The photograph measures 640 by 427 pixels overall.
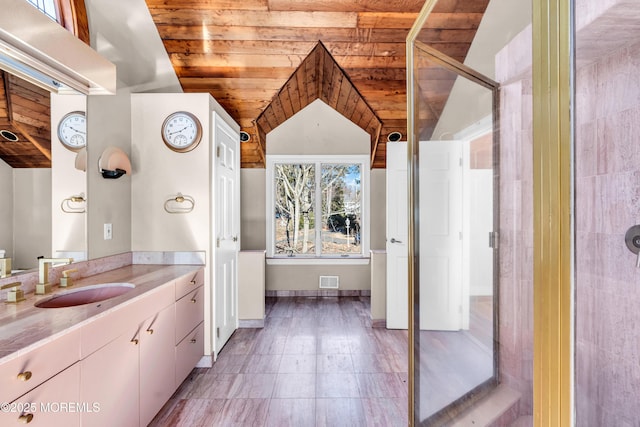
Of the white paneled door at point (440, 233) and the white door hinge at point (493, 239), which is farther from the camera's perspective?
the white paneled door at point (440, 233)

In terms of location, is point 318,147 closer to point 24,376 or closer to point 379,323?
point 379,323

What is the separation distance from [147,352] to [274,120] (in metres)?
3.02

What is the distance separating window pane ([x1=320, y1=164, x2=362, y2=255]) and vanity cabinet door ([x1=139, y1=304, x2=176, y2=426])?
115 inches

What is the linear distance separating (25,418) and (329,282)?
12.3 feet

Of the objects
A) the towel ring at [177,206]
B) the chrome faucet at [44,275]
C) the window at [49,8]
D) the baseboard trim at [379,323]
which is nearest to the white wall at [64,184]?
the chrome faucet at [44,275]

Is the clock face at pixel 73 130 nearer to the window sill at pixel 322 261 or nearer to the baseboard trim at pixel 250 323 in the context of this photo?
the baseboard trim at pixel 250 323

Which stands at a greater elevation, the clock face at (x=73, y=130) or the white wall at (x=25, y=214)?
the clock face at (x=73, y=130)

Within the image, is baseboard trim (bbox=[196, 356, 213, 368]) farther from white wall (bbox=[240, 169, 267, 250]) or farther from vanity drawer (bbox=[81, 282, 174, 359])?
white wall (bbox=[240, 169, 267, 250])

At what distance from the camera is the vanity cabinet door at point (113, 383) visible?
1.29 metres

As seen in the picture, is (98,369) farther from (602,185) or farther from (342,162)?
(342,162)

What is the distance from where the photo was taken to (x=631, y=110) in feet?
3.50

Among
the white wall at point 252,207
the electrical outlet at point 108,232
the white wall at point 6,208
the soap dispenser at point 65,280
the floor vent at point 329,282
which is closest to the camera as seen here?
the white wall at point 6,208

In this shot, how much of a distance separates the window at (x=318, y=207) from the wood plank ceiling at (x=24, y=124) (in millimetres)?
2970

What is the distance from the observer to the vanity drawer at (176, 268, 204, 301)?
6.95 ft
